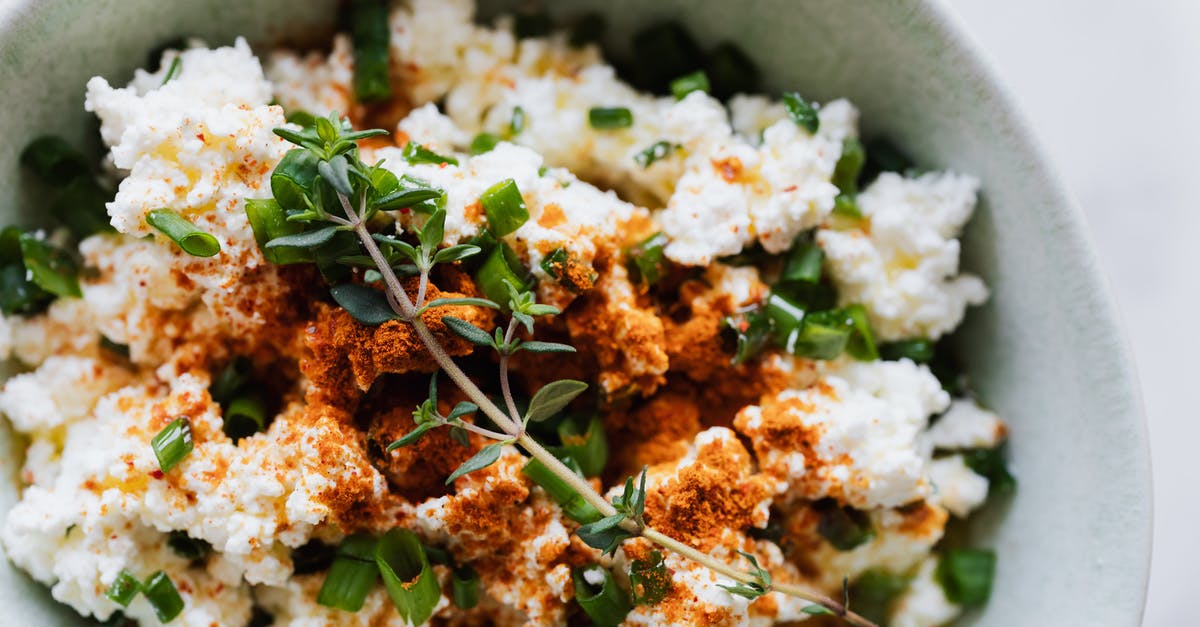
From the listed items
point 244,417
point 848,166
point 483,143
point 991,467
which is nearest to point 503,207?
point 483,143

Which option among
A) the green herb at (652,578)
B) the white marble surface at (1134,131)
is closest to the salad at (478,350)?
the green herb at (652,578)

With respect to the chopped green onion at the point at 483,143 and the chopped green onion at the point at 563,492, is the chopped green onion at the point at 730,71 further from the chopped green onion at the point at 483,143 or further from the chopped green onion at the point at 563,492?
the chopped green onion at the point at 563,492

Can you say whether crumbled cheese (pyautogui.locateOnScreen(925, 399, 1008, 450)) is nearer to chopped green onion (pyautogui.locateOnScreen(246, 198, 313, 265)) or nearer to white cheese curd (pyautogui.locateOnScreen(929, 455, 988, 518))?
white cheese curd (pyautogui.locateOnScreen(929, 455, 988, 518))

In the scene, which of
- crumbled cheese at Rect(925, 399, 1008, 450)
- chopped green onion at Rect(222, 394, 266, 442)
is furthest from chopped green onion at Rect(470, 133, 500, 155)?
crumbled cheese at Rect(925, 399, 1008, 450)

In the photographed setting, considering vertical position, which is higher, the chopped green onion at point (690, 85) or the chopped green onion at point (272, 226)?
the chopped green onion at point (690, 85)

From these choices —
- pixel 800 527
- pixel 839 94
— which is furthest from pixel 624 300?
pixel 839 94

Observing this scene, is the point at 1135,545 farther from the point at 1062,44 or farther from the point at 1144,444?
the point at 1062,44
